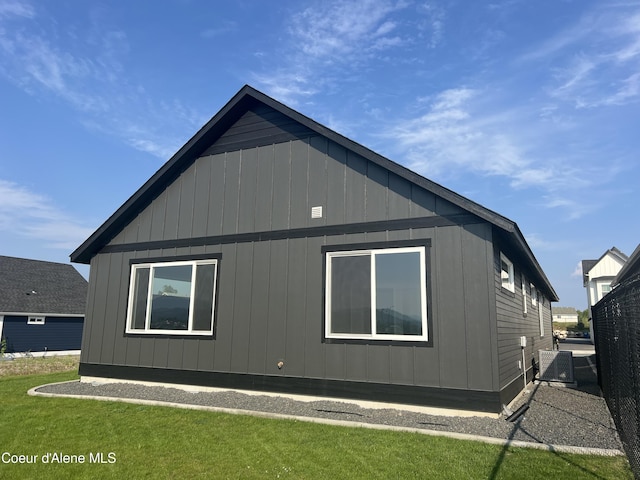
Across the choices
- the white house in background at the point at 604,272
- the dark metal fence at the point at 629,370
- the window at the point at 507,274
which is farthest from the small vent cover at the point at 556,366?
the white house in background at the point at 604,272

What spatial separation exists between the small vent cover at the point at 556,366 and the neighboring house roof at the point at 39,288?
1006 inches

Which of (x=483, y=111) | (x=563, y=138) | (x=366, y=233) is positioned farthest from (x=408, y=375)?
(x=563, y=138)

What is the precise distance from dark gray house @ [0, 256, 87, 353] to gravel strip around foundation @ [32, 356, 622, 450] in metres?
17.5

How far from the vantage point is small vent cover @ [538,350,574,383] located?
10.5 metres

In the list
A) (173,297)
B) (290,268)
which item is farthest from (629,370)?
(173,297)

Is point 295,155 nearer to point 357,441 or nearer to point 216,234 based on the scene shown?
point 216,234

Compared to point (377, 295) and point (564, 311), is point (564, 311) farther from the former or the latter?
point (377, 295)

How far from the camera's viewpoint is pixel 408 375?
692 centimetres

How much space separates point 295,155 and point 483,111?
22.6 ft

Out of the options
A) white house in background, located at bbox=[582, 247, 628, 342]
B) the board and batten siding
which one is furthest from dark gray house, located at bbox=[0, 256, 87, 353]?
white house in background, located at bbox=[582, 247, 628, 342]

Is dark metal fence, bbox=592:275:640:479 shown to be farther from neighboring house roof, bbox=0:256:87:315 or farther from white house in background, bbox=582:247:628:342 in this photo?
white house in background, bbox=582:247:628:342

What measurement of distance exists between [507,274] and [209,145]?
718cm

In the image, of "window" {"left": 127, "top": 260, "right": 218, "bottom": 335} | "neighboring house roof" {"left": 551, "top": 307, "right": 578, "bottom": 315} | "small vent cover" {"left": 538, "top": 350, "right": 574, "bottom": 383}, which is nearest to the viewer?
"window" {"left": 127, "top": 260, "right": 218, "bottom": 335}

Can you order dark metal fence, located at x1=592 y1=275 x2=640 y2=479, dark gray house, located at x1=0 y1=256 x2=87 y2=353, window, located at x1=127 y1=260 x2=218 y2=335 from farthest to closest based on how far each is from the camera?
dark gray house, located at x1=0 y1=256 x2=87 y2=353 < window, located at x1=127 y1=260 x2=218 y2=335 < dark metal fence, located at x1=592 y1=275 x2=640 y2=479
